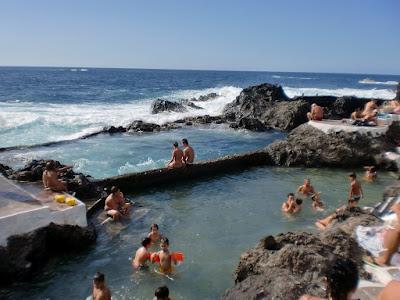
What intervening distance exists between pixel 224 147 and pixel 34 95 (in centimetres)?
A: 3930

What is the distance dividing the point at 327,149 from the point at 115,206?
9.21m

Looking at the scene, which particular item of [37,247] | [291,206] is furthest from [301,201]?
[37,247]

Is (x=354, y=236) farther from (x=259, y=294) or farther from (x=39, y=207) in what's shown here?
(x=39, y=207)

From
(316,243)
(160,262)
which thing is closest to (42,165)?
(160,262)

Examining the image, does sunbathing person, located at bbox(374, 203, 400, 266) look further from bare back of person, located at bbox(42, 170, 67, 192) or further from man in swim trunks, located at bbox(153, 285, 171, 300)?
bare back of person, located at bbox(42, 170, 67, 192)

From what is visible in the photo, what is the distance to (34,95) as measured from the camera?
181ft

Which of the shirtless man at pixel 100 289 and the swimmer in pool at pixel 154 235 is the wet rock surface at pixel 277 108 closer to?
the swimmer in pool at pixel 154 235

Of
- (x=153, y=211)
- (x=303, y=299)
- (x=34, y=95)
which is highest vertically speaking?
(x=303, y=299)

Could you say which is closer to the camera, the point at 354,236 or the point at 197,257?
the point at 354,236

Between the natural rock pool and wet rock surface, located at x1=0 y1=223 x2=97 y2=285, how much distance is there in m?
0.21

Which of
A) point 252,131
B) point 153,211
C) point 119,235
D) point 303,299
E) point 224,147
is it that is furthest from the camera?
point 252,131

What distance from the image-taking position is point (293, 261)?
7258mm

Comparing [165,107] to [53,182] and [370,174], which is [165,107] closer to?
[370,174]

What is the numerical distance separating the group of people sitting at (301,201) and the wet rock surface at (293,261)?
277cm
